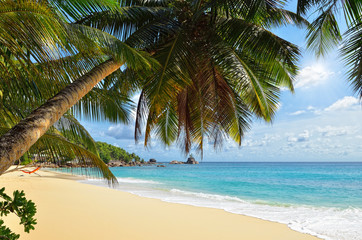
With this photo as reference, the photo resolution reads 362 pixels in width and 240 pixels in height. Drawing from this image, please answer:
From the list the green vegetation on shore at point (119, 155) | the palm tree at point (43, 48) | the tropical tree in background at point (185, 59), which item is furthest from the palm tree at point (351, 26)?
the green vegetation on shore at point (119, 155)

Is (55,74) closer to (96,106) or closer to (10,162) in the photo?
(10,162)

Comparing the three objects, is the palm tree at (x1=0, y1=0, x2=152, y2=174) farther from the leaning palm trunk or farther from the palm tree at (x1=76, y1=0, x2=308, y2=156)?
the palm tree at (x1=76, y1=0, x2=308, y2=156)

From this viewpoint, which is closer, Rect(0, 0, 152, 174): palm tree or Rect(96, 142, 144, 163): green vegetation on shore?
Rect(0, 0, 152, 174): palm tree

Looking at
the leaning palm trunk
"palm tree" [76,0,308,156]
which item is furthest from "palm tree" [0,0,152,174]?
"palm tree" [76,0,308,156]

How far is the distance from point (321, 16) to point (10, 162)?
4.08 m

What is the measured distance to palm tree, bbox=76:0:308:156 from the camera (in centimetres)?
527

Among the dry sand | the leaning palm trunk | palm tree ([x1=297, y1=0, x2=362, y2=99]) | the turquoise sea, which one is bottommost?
the turquoise sea

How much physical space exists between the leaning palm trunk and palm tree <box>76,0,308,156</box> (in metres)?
2.01

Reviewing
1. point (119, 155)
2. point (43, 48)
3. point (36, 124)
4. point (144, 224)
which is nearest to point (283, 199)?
point (144, 224)

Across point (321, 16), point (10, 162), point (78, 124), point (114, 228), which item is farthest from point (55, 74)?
point (114, 228)

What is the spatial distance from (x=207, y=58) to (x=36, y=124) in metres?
4.28

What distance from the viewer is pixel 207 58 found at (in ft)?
19.6

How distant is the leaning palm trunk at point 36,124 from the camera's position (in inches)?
77.7

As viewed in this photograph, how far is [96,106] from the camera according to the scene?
17.6ft
